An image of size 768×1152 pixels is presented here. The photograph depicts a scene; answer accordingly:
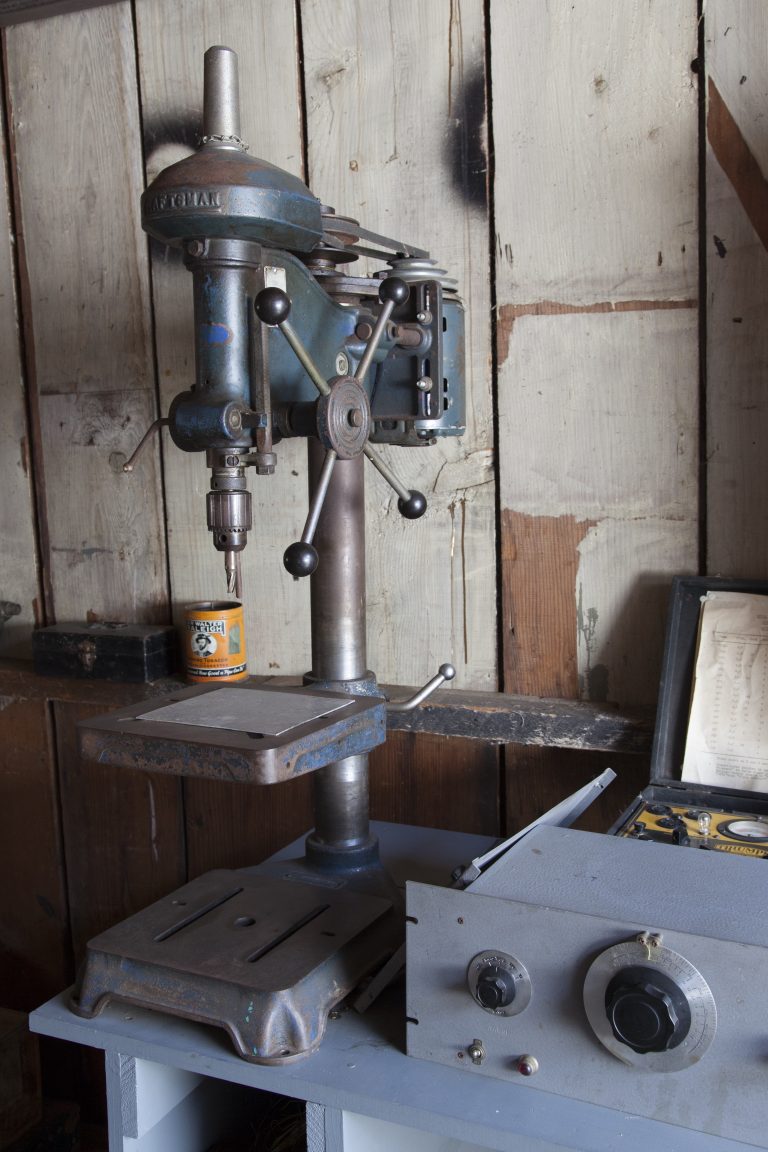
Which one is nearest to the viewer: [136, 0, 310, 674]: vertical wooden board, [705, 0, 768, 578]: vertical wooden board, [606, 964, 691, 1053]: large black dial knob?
[606, 964, 691, 1053]: large black dial knob

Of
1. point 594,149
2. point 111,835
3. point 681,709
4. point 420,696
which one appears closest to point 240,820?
point 111,835

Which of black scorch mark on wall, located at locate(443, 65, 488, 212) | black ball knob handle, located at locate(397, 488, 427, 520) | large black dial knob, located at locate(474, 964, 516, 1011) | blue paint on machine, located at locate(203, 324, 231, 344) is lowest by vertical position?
large black dial knob, located at locate(474, 964, 516, 1011)

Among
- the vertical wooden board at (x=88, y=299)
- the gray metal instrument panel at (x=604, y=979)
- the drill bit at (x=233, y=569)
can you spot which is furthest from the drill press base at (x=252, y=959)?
the vertical wooden board at (x=88, y=299)

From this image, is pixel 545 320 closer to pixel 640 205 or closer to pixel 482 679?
pixel 640 205

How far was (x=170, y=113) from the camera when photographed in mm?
1597

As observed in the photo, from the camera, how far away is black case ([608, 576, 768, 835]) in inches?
48.1

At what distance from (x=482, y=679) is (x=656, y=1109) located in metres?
0.75

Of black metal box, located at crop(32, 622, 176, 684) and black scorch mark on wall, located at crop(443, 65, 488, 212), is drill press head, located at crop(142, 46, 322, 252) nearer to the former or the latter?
black scorch mark on wall, located at crop(443, 65, 488, 212)

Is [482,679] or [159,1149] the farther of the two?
[482,679]

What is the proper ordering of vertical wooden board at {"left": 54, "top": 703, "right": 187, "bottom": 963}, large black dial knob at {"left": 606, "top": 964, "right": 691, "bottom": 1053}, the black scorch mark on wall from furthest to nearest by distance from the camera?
vertical wooden board at {"left": 54, "top": 703, "right": 187, "bottom": 963} → the black scorch mark on wall → large black dial knob at {"left": 606, "top": 964, "right": 691, "bottom": 1053}

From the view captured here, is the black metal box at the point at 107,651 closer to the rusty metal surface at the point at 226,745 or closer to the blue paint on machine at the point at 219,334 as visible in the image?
the rusty metal surface at the point at 226,745

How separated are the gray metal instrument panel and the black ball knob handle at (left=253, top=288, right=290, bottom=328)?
52 cm

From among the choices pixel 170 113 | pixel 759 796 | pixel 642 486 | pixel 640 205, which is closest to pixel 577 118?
pixel 640 205

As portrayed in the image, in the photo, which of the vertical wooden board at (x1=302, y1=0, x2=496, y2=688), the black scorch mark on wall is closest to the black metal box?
the vertical wooden board at (x1=302, y1=0, x2=496, y2=688)
